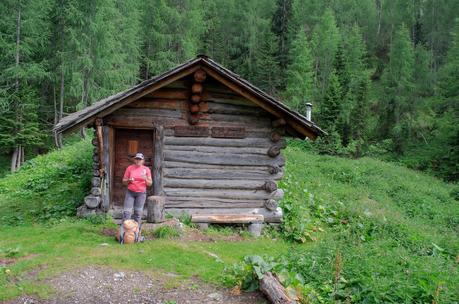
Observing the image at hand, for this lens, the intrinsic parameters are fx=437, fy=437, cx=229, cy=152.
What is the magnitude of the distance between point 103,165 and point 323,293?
7011 millimetres

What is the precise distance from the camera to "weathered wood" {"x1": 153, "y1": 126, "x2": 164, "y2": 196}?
11477 millimetres

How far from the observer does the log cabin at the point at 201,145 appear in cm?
1129

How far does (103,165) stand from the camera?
11281 mm

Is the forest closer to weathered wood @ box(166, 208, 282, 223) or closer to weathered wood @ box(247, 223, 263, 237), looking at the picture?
weathered wood @ box(166, 208, 282, 223)

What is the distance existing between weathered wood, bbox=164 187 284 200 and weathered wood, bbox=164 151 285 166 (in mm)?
767

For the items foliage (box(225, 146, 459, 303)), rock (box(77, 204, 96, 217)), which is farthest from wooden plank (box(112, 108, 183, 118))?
foliage (box(225, 146, 459, 303))

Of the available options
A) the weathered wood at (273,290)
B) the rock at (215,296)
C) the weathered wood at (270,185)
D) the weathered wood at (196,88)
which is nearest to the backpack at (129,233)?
the rock at (215,296)

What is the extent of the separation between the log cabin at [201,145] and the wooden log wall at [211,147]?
26 mm

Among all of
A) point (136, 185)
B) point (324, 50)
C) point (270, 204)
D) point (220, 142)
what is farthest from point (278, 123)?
→ point (324, 50)

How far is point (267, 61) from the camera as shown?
4481 cm

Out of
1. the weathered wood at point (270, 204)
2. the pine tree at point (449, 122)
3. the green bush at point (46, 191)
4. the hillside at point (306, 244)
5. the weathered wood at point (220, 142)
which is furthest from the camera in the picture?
the pine tree at point (449, 122)

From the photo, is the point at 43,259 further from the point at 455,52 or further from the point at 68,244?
the point at 455,52

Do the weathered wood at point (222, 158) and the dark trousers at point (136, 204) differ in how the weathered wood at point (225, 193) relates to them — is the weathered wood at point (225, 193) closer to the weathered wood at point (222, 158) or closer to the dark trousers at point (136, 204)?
the weathered wood at point (222, 158)

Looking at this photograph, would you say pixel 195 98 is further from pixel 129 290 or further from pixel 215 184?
pixel 129 290
